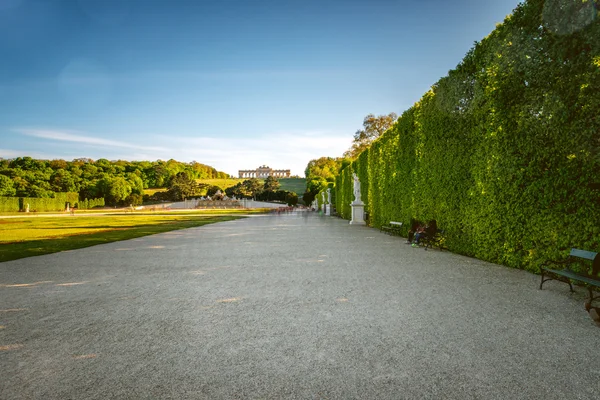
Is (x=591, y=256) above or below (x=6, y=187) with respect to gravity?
below

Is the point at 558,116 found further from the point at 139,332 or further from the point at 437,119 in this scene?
the point at 139,332

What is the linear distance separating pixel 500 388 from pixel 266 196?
9729 centimetres

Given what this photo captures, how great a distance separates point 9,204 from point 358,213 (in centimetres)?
6615

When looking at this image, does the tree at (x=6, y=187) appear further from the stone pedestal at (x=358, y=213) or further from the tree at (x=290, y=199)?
the stone pedestal at (x=358, y=213)

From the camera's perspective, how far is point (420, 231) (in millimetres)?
12344

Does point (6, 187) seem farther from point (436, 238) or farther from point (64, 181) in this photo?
point (436, 238)

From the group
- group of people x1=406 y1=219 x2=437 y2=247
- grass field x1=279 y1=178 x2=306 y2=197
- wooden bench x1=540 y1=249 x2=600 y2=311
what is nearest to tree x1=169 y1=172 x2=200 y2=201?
grass field x1=279 y1=178 x2=306 y2=197

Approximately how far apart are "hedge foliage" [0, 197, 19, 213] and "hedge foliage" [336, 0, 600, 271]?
2879 inches

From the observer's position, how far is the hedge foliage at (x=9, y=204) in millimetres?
60644

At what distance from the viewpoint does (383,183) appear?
20.3 meters

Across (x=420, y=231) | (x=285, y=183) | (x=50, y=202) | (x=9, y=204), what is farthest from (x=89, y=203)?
(x=420, y=231)

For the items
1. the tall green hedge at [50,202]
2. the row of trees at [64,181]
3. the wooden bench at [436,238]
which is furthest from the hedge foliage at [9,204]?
the wooden bench at [436,238]

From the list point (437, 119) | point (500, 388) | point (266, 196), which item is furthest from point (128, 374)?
point (266, 196)

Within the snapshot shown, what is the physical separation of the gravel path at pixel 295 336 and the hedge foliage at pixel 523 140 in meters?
1.25
